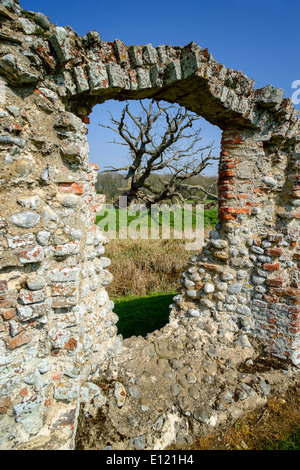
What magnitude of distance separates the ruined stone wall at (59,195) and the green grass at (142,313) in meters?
1.57

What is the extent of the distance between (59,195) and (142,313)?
3558 millimetres

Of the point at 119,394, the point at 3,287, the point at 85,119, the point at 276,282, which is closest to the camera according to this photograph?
the point at 3,287

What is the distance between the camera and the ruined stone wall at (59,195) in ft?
5.96

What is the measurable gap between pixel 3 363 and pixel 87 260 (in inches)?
39.1

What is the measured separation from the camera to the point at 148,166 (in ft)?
44.1

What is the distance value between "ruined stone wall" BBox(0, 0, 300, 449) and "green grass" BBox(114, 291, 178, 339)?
1.57 meters

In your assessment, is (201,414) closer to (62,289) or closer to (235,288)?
(235,288)

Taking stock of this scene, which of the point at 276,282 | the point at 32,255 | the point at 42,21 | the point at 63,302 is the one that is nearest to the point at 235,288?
the point at 276,282

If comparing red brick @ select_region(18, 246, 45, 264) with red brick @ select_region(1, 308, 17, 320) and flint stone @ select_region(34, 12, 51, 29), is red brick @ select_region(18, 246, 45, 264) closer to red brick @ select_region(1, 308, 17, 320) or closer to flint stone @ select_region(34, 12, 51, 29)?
red brick @ select_region(1, 308, 17, 320)

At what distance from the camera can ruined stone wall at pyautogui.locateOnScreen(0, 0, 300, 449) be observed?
1.82 meters

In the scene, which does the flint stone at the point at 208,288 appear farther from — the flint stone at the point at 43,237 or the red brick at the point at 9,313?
the red brick at the point at 9,313

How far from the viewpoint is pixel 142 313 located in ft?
16.6

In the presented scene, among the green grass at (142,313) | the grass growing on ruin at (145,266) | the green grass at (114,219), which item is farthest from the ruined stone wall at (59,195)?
the green grass at (114,219)

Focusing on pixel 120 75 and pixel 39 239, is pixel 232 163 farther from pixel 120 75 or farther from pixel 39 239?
pixel 39 239
